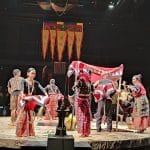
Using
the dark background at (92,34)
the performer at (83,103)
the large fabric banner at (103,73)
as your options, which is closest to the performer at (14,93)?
the large fabric banner at (103,73)

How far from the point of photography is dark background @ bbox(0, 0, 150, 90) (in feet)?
55.3

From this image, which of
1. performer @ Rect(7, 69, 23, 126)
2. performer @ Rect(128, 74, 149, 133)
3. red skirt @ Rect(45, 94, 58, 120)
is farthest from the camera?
red skirt @ Rect(45, 94, 58, 120)

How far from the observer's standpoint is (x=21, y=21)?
1712cm

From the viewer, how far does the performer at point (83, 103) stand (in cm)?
740

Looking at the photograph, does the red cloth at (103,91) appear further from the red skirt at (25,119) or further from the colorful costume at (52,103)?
the colorful costume at (52,103)

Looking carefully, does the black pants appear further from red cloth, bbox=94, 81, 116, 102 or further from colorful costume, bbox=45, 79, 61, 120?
colorful costume, bbox=45, 79, 61, 120

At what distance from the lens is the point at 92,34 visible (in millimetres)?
17531

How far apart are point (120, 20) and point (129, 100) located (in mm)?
6732

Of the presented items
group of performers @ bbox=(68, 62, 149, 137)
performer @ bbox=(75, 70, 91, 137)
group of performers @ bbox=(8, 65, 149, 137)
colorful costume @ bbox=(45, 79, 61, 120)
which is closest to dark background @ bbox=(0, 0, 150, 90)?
colorful costume @ bbox=(45, 79, 61, 120)

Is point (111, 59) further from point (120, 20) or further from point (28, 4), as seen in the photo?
point (28, 4)

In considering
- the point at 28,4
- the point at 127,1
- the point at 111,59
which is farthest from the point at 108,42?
the point at 28,4

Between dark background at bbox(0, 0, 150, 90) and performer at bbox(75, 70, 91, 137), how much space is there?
9241mm

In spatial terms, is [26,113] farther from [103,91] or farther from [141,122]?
[141,122]

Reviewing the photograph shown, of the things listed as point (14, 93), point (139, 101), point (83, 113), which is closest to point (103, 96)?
point (139, 101)
